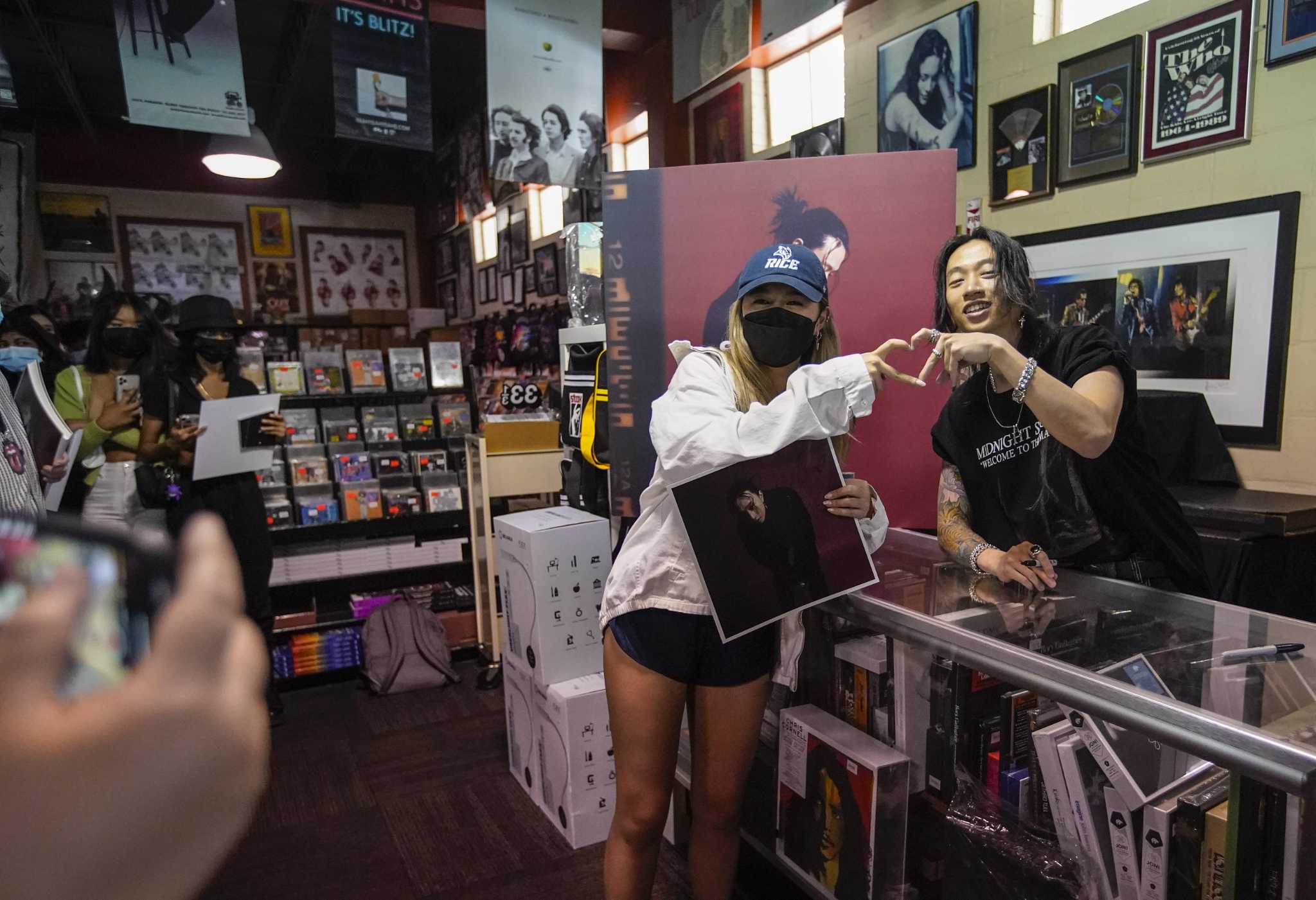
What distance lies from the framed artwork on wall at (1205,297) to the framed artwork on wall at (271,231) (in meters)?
8.45

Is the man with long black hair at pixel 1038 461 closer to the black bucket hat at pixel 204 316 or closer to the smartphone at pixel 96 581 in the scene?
the smartphone at pixel 96 581

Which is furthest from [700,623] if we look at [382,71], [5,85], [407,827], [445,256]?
[445,256]

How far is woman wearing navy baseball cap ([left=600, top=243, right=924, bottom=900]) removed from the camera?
58.7 inches

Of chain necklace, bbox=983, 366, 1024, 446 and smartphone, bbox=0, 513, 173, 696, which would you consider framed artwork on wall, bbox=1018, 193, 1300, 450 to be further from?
smartphone, bbox=0, 513, 173, 696

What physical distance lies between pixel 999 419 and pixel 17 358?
10.5 ft

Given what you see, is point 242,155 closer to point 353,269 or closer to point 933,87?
point 353,269

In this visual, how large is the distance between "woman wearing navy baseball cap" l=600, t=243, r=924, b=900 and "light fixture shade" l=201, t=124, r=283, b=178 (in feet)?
16.8

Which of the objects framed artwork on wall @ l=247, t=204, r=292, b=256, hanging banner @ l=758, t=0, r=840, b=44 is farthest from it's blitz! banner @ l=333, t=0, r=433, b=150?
framed artwork on wall @ l=247, t=204, r=292, b=256

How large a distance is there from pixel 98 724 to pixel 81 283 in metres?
9.47

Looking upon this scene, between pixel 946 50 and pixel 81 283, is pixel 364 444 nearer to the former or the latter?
pixel 946 50

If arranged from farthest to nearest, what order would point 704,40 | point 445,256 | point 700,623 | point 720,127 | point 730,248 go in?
point 445,256 → point 720,127 → point 704,40 → point 730,248 → point 700,623

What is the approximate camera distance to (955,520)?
1.77 m

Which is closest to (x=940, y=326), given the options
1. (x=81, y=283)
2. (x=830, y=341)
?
(x=830, y=341)

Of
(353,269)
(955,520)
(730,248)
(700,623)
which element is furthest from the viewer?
(353,269)
